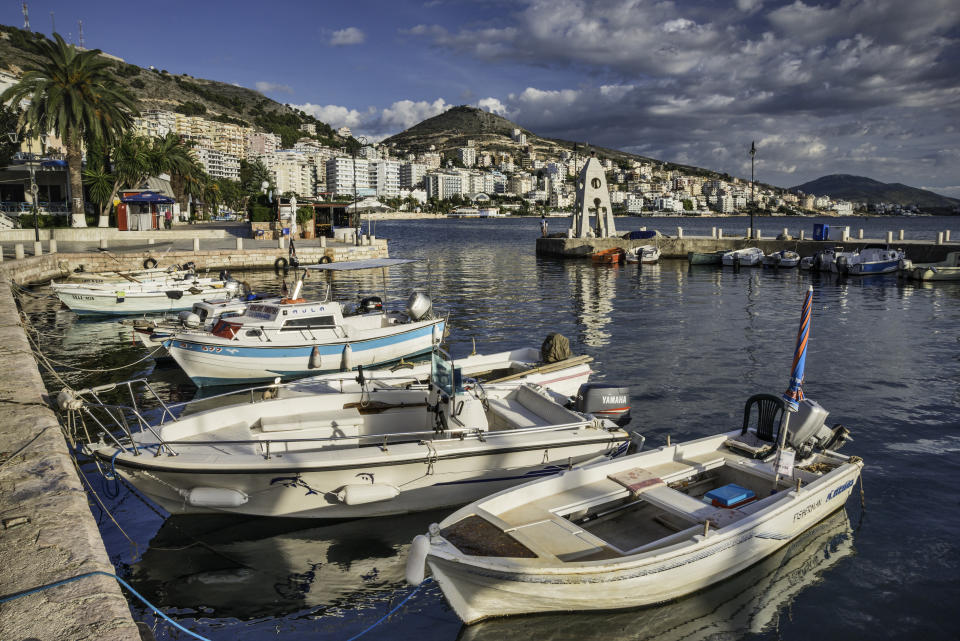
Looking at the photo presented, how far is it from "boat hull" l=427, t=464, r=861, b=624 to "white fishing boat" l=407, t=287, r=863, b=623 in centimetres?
1

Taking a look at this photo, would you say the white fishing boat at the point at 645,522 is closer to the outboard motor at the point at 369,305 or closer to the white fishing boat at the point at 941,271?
the outboard motor at the point at 369,305

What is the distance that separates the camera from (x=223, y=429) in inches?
396

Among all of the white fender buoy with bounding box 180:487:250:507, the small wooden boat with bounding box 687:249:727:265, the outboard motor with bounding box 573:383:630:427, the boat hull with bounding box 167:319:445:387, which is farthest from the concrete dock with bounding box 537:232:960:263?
the white fender buoy with bounding box 180:487:250:507

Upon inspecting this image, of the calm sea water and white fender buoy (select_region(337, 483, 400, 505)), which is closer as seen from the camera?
the calm sea water

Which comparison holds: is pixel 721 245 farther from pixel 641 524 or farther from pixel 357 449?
pixel 357 449

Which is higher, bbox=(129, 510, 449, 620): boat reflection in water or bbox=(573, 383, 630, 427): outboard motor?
bbox=(573, 383, 630, 427): outboard motor

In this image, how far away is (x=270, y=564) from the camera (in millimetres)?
8281

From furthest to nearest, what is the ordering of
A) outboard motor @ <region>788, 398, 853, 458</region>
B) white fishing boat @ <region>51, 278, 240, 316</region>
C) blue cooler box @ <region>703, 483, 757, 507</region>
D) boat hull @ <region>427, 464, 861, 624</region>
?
1. white fishing boat @ <region>51, 278, 240, 316</region>
2. outboard motor @ <region>788, 398, 853, 458</region>
3. blue cooler box @ <region>703, 483, 757, 507</region>
4. boat hull @ <region>427, 464, 861, 624</region>

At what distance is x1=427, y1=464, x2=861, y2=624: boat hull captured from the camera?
6.12m

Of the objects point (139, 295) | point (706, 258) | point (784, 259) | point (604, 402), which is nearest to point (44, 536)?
point (604, 402)

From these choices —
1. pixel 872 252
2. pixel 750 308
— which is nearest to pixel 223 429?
pixel 750 308

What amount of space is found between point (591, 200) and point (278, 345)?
4802 centimetres

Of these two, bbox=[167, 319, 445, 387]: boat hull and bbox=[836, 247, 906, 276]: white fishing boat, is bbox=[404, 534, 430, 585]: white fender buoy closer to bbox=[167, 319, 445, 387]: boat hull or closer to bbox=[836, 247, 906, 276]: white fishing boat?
bbox=[167, 319, 445, 387]: boat hull

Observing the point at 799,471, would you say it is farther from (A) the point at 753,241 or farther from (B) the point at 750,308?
(A) the point at 753,241
